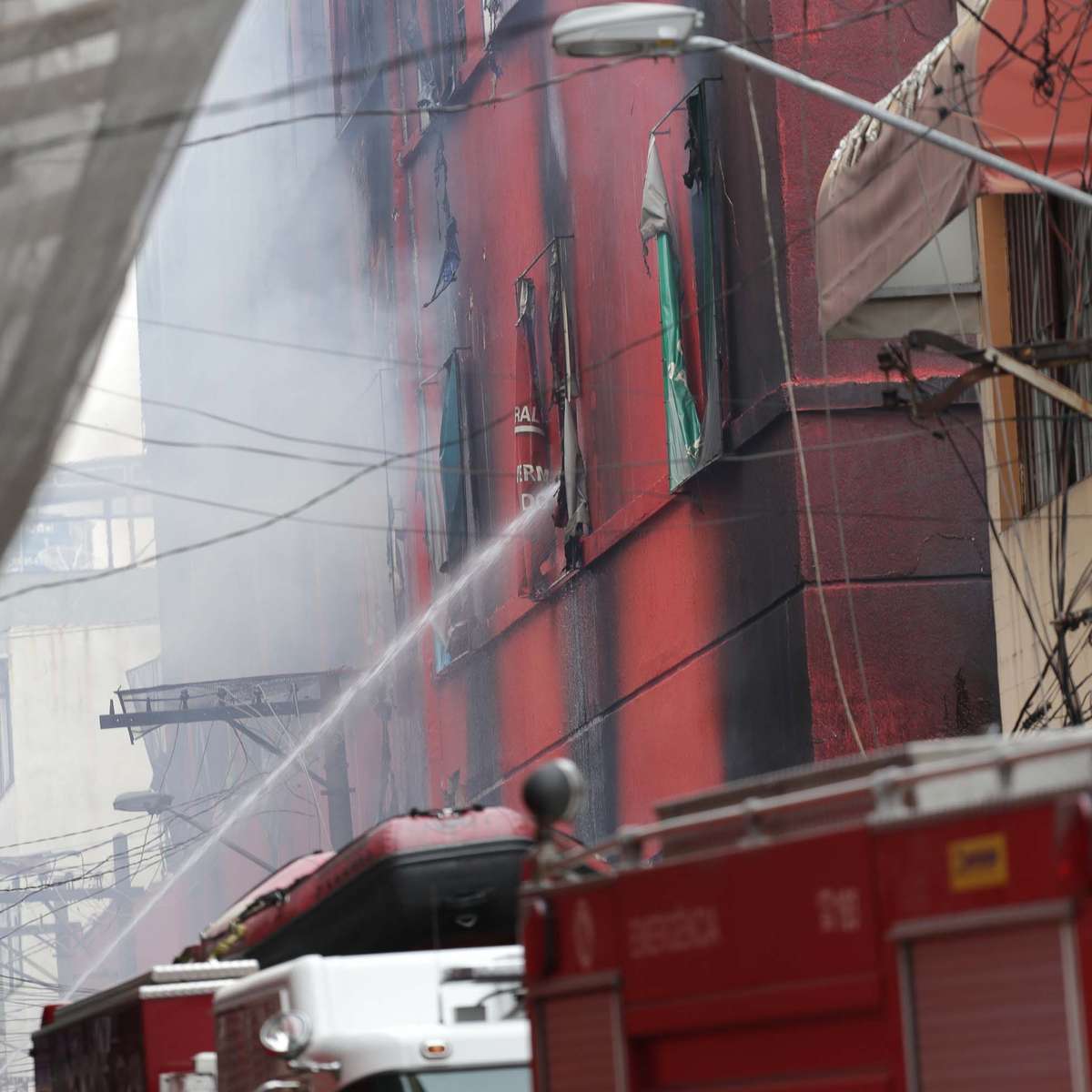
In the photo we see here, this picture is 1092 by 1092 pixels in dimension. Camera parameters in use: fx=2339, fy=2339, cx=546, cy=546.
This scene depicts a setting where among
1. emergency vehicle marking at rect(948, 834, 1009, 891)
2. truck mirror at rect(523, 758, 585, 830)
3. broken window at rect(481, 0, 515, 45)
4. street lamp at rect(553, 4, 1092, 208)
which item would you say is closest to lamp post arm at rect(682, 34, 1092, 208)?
street lamp at rect(553, 4, 1092, 208)

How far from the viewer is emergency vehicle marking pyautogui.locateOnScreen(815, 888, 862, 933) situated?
227 inches

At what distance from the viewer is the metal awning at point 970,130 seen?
12.7 m

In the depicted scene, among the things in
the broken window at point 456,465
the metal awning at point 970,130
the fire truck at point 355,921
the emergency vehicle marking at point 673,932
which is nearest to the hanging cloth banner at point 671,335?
the metal awning at point 970,130

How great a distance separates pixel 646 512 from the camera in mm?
23125

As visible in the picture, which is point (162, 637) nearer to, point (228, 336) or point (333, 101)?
point (228, 336)

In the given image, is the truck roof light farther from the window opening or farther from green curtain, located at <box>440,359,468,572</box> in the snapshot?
green curtain, located at <box>440,359,468,572</box>

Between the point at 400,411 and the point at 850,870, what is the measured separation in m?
31.5

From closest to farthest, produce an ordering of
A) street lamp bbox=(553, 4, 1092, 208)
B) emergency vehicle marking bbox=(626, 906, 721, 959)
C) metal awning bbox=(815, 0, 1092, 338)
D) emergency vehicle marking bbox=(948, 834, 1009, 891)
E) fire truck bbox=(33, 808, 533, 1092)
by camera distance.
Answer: emergency vehicle marking bbox=(948, 834, 1009, 891) → emergency vehicle marking bbox=(626, 906, 721, 959) → fire truck bbox=(33, 808, 533, 1092) → street lamp bbox=(553, 4, 1092, 208) → metal awning bbox=(815, 0, 1092, 338)

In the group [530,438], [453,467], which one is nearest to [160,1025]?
[530,438]

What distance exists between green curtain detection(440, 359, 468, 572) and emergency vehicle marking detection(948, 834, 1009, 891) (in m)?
25.8

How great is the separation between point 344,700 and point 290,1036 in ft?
109

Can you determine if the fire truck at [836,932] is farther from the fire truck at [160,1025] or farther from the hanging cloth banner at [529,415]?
the hanging cloth banner at [529,415]

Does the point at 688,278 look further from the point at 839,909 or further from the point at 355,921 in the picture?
the point at 839,909

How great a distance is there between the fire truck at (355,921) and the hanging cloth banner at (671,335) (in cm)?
862
